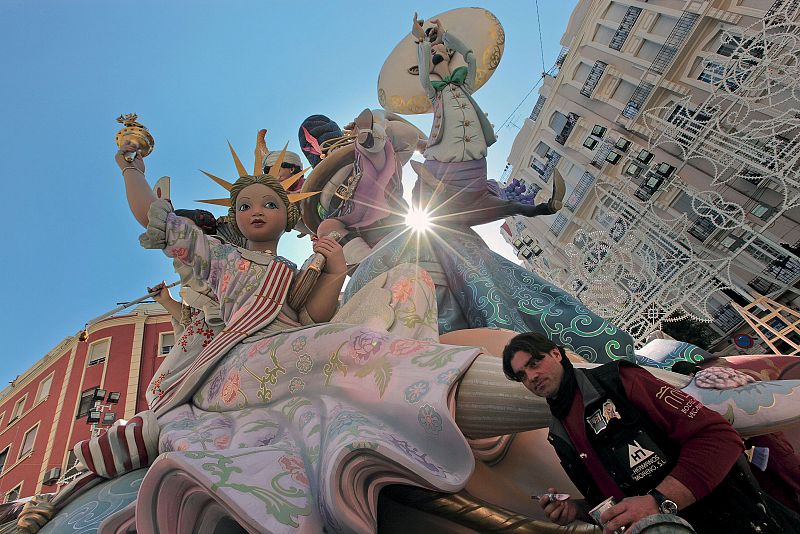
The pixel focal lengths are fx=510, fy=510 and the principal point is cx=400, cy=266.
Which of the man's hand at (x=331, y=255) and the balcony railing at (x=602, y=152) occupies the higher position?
the balcony railing at (x=602, y=152)

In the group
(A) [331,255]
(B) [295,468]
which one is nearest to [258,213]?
(A) [331,255]

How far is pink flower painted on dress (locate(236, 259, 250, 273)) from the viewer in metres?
3.39

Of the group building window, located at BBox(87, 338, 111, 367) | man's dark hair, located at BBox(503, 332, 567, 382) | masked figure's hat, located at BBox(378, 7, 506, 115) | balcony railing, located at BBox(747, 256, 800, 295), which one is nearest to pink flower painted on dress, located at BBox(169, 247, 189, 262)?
man's dark hair, located at BBox(503, 332, 567, 382)

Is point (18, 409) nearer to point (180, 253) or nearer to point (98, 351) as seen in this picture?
point (98, 351)

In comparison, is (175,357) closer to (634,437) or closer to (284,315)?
(284,315)

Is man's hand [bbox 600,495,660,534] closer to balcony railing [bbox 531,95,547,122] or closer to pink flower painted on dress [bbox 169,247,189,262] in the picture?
pink flower painted on dress [bbox 169,247,189,262]

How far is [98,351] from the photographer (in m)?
16.5

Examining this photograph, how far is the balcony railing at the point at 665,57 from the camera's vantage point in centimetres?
1905

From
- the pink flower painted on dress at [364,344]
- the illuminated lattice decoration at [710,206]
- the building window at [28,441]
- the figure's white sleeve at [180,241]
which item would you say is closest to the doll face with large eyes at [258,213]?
the figure's white sleeve at [180,241]

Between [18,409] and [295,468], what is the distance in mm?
19960

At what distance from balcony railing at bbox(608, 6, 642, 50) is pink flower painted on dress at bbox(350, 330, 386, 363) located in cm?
2448

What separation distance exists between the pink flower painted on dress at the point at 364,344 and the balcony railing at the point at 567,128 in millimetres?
24468

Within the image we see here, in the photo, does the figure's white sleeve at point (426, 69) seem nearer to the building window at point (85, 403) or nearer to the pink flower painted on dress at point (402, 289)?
the pink flower painted on dress at point (402, 289)

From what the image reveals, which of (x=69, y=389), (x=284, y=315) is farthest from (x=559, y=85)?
(x=284, y=315)
